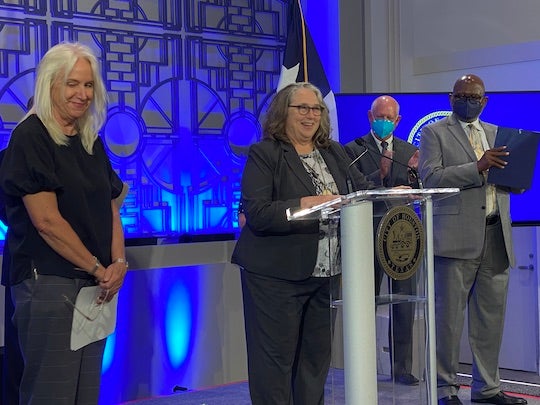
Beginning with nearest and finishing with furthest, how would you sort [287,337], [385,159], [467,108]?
[287,337] < [467,108] < [385,159]

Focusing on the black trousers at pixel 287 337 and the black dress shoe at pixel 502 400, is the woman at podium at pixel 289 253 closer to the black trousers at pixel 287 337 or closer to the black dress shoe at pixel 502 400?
the black trousers at pixel 287 337

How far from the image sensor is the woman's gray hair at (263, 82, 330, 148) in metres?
2.74

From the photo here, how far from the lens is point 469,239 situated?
3420 mm

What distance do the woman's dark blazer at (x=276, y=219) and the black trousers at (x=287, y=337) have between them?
0.06 metres

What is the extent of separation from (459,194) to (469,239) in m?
0.21

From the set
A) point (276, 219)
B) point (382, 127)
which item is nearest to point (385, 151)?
point (382, 127)

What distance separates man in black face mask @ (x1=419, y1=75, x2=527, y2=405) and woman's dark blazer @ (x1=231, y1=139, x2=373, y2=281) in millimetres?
876

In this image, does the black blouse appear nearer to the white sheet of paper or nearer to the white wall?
the white sheet of paper

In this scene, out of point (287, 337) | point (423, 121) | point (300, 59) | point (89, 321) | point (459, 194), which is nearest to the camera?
point (89, 321)

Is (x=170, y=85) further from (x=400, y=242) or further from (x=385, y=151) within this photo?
(x=400, y=242)

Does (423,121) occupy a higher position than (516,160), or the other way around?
(423,121)

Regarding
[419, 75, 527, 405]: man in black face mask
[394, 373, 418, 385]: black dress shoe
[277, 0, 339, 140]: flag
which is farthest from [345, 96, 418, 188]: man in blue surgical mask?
[394, 373, 418, 385]: black dress shoe

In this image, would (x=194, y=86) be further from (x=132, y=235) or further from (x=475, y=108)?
(x=475, y=108)

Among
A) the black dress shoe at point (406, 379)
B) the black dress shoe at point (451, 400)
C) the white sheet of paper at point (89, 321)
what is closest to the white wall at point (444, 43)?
the black dress shoe at point (451, 400)
